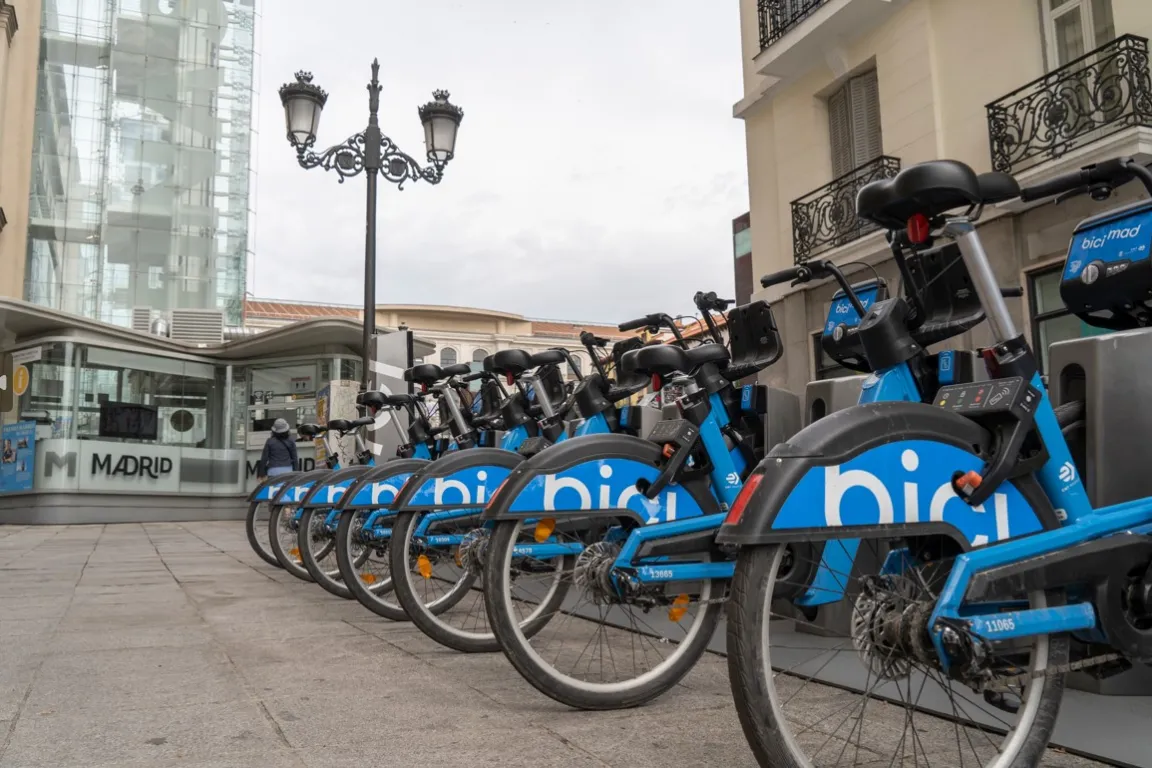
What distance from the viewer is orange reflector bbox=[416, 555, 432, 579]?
4.67m

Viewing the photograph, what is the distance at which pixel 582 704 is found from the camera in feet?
10.7

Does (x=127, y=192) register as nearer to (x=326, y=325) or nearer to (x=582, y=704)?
(x=326, y=325)

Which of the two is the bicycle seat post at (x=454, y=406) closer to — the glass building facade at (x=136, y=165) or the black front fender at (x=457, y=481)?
the black front fender at (x=457, y=481)

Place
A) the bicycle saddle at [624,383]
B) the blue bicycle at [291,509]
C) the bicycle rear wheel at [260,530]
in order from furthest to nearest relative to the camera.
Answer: the bicycle rear wheel at [260,530] < the blue bicycle at [291,509] < the bicycle saddle at [624,383]

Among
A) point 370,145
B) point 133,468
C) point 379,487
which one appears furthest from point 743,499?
point 133,468

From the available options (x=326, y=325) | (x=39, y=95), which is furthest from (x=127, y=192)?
(x=326, y=325)

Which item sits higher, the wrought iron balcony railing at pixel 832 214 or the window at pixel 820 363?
the wrought iron balcony railing at pixel 832 214

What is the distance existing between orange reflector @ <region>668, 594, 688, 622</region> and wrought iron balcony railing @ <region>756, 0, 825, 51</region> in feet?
42.3

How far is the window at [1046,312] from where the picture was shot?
10.6m

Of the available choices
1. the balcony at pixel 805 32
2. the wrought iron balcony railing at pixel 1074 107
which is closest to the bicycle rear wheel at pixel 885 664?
the wrought iron balcony railing at pixel 1074 107

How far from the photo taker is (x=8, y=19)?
879 inches

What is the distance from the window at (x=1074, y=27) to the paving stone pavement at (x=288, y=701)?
994cm

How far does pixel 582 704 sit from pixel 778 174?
13.7 m

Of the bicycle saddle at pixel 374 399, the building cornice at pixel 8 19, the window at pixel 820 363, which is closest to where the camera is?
the bicycle saddle at pixel 374 399
